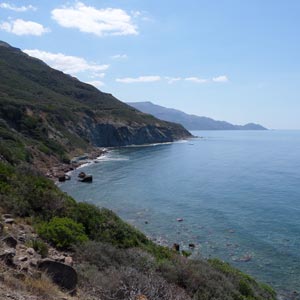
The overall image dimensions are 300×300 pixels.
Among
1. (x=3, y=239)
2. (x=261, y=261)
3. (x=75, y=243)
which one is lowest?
(x=261, y=261)

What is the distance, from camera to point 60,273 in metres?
8.74

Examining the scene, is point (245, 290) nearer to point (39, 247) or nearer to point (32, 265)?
point (39, 247)

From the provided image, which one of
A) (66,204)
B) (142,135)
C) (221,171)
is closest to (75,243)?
(66,204)

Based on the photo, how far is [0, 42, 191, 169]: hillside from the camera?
70250mm

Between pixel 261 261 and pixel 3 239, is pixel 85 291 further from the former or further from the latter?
pixel 261 261

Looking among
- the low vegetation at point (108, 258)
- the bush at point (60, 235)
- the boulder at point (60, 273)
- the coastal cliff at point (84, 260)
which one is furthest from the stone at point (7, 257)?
the bush at point (60, 235)

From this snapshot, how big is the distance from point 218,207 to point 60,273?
3395 cm

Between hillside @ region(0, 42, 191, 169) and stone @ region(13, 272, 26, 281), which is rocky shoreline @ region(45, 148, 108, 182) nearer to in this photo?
hillside @ region(0, 42, 191, 169)

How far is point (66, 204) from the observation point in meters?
17.3

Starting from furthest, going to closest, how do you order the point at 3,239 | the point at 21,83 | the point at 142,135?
the point at 142,135, the point at 21,83, the point at 3,239

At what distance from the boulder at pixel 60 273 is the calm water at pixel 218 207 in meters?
17.2

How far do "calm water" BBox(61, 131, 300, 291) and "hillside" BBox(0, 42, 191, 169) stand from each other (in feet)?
41.9

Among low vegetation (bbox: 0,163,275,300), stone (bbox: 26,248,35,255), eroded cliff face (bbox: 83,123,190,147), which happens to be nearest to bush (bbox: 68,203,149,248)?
low vegetation (bbox: 0,163,275,300)

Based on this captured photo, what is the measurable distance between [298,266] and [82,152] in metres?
69.3
